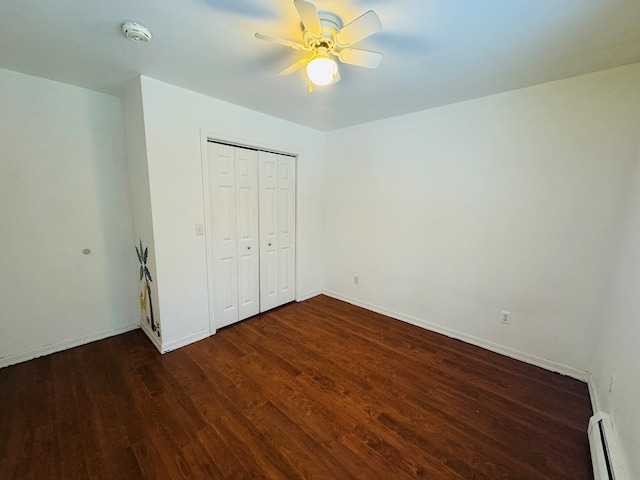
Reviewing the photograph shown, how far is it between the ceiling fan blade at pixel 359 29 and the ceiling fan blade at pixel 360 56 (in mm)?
54

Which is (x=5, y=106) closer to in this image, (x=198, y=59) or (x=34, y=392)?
(x=198, y=59)

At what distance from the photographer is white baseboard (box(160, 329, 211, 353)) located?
244cm

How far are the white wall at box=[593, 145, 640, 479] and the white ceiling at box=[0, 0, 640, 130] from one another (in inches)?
34.8

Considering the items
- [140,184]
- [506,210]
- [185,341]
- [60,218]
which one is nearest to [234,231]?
[140,184]

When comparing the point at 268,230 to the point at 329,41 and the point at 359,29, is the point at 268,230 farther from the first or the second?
the point at 359,29

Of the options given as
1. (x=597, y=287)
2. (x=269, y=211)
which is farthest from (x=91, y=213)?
(x=597, y=287)

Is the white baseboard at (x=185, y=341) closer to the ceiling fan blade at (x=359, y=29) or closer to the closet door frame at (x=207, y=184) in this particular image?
the closet door frame at (x=207, y=184)

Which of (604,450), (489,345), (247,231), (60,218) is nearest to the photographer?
(604,450)

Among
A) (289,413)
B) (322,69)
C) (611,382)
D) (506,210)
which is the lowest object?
(289,413)

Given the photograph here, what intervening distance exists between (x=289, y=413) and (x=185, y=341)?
4.60 ft

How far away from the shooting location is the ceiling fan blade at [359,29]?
1179 millimetres

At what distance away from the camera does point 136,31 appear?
1511mm

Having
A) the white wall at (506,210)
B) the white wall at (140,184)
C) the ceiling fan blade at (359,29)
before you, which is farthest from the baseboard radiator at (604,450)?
the white wall at (140,184)

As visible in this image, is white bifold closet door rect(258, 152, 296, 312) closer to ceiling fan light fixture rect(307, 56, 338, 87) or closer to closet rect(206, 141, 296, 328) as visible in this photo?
closet rect(206, 141, 296, 328)
